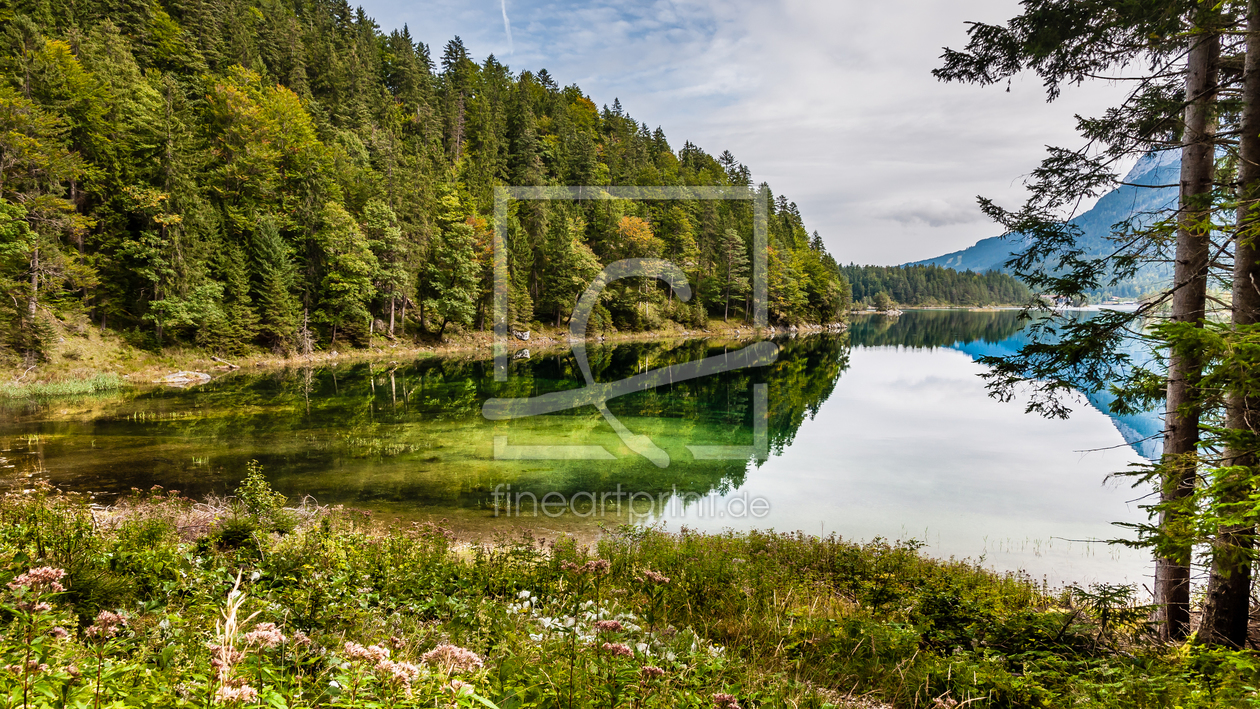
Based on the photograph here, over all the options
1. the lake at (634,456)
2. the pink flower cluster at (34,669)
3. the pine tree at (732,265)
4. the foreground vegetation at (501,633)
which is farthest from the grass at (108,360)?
the pine tree at (732,265)

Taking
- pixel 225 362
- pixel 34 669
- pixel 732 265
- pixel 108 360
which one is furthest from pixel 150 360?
pixel 732 265

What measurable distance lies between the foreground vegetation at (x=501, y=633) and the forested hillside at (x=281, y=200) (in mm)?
32570

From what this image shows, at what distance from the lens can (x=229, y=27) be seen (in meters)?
56.4

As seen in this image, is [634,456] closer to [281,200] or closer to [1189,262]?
[1189,262]

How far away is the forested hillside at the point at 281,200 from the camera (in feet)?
101

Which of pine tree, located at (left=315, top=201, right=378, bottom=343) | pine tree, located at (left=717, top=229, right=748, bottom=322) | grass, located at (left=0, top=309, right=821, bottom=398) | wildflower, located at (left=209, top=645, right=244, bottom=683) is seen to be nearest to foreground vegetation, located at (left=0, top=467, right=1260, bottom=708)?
wildflower, located at (left=209, top=645, right=244, bottom=683)

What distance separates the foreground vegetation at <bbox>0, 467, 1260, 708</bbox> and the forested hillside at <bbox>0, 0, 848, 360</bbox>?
3257cm

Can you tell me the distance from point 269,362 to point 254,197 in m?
14.3

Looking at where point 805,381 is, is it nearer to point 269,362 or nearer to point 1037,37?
point 1037,37

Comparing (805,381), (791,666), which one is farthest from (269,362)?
(791,666)

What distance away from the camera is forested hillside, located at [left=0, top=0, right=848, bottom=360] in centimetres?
3070

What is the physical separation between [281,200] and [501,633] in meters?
50.4

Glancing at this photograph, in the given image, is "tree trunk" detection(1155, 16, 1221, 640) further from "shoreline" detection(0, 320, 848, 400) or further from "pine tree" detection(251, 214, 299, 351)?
"pine tree" detection(251, 214, 299, 351)

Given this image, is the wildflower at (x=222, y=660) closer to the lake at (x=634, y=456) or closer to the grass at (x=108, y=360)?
the lake at (x=634, y=456)
